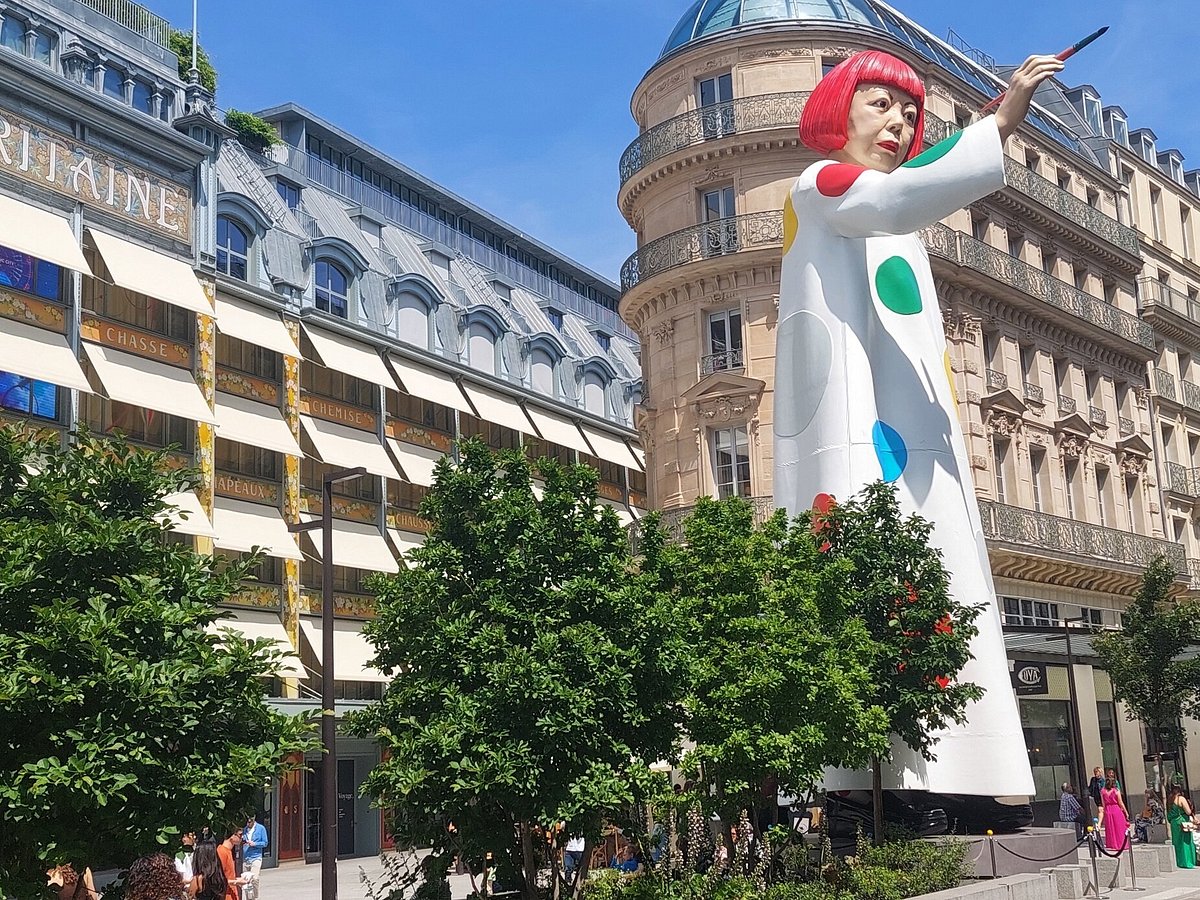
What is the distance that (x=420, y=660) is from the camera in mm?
15750

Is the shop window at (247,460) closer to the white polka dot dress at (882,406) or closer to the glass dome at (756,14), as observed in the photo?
the glass dome at (756,14)

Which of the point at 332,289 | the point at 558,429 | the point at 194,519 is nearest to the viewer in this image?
the point at 194,519

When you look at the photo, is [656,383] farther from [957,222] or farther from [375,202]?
[375,202]

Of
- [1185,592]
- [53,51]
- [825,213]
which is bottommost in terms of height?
[1185,592]

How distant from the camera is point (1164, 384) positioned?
5003 centimetres

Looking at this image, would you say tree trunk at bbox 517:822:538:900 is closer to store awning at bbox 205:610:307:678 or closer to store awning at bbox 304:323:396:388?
store awning at bbox 205:610:307:678

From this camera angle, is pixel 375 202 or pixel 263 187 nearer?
pixel 263 187

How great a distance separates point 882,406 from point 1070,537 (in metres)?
18.5

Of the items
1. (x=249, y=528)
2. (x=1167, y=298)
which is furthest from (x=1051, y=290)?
(x=249, y=528)

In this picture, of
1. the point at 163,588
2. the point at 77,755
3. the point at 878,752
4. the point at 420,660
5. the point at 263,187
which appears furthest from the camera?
the point at 263,187

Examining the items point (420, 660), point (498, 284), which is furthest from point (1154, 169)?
point (420, 660)

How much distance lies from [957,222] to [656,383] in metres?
9.06

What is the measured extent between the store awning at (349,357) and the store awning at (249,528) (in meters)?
4.40

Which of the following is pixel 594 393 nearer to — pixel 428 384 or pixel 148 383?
pixel 428 384
